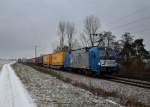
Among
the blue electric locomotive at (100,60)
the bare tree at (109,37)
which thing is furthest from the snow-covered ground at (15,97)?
the bare tree at (109,37)

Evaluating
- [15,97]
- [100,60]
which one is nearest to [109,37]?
[100,60]

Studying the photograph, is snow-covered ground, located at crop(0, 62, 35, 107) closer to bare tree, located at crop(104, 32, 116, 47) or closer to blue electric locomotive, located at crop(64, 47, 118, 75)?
blue electric locomotive, located at crop(64, 47, 118, 75)

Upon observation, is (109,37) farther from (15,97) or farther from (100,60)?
(15,97)

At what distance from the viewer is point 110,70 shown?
28.0 metres

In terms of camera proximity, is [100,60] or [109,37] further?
[109,37]

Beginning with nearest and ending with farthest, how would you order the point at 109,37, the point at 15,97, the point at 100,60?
the point at 15,97 < the point at 100,60 < the point at 109,37

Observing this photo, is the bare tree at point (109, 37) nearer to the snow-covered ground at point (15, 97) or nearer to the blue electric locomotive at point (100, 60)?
the blue electric locomotive at point (100, 60)

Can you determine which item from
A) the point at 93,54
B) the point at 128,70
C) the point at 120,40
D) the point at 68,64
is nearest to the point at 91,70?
the point at 93,54

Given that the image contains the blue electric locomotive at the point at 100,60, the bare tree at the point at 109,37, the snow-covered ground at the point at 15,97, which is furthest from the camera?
the bare tree at the point at 109,37

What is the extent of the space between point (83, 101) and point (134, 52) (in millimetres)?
61202

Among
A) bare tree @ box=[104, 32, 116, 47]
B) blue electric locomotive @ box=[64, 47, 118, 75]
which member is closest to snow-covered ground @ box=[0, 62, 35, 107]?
blue electric locomotive @ box=[64, 47, 118, 75]

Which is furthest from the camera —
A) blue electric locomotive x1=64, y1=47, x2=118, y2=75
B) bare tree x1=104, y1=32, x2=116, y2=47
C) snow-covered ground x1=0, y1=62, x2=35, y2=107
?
bare tree x1=104, y1=32, x2=116, y2=47

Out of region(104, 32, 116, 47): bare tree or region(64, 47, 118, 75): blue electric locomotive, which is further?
region(104, 32, 116, 47): bare tree

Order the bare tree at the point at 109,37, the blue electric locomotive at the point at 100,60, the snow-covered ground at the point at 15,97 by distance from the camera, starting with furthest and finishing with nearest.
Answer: the bare tree at the point at 109,37, the blue electric locomotive at the point at 100,60, the snow-covered ground at the point at 15,97
